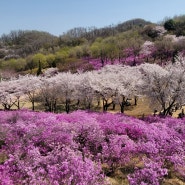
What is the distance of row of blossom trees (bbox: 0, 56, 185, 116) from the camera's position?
3650cm

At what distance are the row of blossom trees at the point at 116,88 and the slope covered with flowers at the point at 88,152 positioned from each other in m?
10.1

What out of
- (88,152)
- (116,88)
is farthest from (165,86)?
(88,152)

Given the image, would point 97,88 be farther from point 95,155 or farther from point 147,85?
point 95,155

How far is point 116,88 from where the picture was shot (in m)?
47.7

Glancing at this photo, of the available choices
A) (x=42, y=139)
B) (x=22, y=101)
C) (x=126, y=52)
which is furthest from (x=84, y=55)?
(x=42, y=139)

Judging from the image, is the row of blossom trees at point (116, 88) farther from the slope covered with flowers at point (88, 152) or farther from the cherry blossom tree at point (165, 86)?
the slope covered with flowers at point (88, 152)

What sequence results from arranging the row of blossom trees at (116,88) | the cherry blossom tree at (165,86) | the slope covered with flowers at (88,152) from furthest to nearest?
1. the row of blossom trees at (116,88)
2. the cherry blossom tree at (165,86)
3. the slope covered with flowers at (88,152)

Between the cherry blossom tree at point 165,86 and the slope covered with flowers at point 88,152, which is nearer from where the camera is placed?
the slope covered with flowers at point 88,152

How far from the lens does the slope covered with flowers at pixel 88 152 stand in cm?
1455

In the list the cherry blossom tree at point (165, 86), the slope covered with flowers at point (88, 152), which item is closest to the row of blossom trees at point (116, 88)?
the cherry blossom tree at point (165, 86)

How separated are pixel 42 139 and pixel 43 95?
127 ft

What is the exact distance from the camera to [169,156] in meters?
18.8

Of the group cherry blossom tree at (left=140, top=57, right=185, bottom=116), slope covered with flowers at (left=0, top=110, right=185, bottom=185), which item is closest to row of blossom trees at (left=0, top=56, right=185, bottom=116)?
cherry blossom tree at (left=140, top=57, right=185, bottom=116)

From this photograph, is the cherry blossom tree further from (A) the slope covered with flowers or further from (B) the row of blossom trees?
(A) the slope covered with flowers
